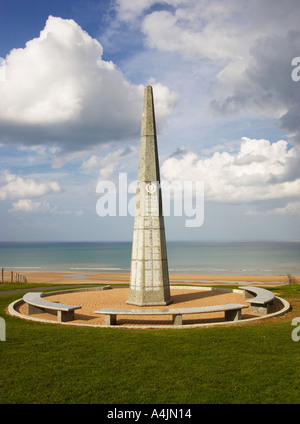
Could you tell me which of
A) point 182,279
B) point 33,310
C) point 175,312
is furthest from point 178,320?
point 182,279

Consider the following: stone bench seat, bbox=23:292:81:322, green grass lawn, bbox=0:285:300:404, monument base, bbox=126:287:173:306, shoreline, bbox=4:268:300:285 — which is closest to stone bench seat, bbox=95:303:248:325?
green grass lawn, bbox=0:285:300:404

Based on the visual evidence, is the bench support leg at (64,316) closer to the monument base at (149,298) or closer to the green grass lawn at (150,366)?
the green grass lawn at (150,366)

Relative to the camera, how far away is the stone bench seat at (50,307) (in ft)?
32.8

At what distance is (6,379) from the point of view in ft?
17.5

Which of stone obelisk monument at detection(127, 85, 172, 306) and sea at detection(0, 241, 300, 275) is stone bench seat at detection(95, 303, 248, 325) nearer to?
stone obelisk monument at detection(127, 85, 172, 306)

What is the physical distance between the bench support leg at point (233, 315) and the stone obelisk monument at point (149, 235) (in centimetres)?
309

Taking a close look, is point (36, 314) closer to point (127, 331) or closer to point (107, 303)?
point (107, 303)

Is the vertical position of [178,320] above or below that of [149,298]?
above

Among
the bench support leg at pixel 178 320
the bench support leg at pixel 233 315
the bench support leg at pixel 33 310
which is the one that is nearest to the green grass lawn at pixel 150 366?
the bench support leg at pixel 178 320

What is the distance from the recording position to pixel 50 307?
33.9 feet

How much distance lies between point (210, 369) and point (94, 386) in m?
2.02

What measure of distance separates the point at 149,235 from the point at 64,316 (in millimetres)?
A: 4395

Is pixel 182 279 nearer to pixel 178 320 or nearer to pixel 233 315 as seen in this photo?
pixel 233 315

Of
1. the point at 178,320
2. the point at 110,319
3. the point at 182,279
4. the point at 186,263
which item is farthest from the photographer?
the point at 186,263
